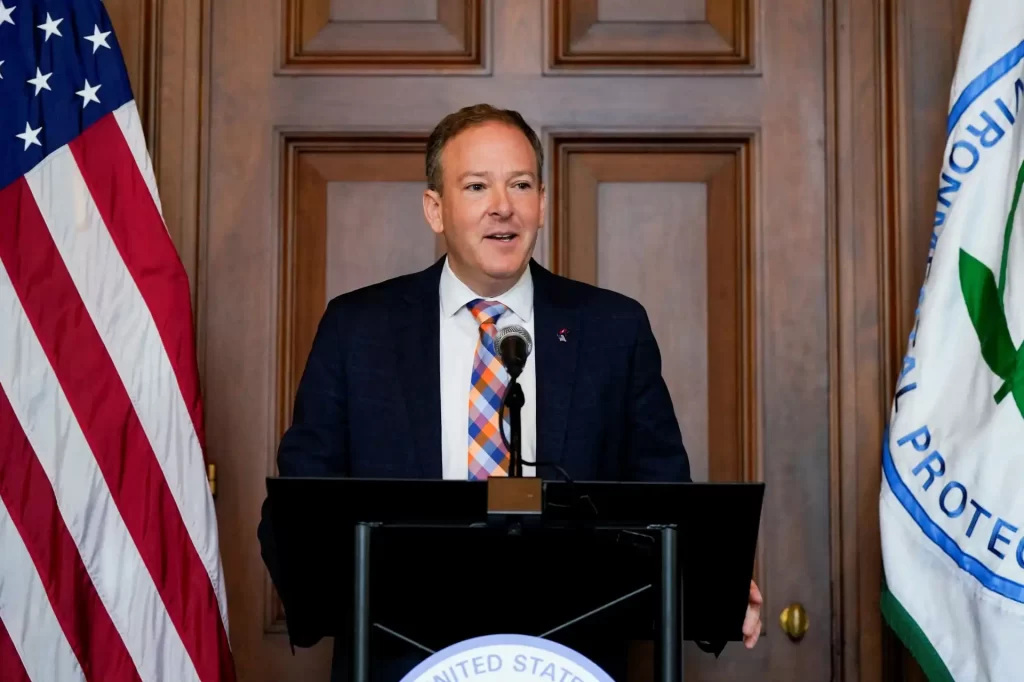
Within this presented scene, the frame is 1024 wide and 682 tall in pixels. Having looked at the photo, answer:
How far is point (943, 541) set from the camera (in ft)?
7.93

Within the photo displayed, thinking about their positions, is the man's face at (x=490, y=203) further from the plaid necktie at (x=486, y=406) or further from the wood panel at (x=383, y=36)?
the wood panel at (x=383, y=36)

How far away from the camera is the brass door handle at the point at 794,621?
281 centimetres

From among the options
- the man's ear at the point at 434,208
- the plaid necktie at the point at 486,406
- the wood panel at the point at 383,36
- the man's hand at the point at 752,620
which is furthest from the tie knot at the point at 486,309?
the wood panel at the point at 383,36

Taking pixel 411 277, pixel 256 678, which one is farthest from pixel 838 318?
pixel 256 678

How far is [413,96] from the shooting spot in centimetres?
291

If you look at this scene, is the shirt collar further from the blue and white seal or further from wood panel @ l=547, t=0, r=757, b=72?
the blue and white seal

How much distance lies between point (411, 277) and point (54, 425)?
80cm

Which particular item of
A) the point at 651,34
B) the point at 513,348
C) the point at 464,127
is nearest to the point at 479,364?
the point at 464,127

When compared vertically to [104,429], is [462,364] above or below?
above

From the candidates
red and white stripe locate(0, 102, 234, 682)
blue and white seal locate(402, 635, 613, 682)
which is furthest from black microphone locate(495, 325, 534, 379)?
red and white stripe locate(0, 102, 234, 682)

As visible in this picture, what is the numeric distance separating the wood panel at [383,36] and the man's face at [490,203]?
2.21ft

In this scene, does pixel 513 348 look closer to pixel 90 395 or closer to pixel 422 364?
pixel 422 364

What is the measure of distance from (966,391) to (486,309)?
99 centimetres

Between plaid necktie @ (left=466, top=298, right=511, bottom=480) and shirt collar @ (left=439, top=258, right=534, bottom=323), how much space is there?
0.14 ft
